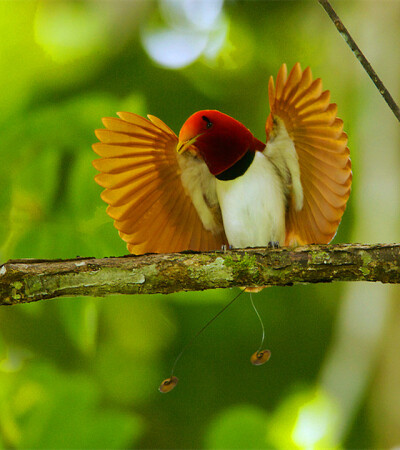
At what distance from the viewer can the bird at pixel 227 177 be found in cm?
218

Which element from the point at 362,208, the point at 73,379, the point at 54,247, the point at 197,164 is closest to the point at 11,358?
the point at 73,379

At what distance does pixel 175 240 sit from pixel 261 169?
483mm

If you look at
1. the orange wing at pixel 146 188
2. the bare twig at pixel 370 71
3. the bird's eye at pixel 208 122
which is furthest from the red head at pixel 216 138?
the bare twig at pixel 370 71

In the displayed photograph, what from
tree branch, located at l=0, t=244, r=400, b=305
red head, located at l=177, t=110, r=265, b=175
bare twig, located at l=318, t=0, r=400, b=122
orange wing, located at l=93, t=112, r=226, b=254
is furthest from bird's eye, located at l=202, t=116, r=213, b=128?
bare twig, located at l=318, t=0, r=400, b=122

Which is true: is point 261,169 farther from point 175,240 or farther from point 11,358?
point 11,358

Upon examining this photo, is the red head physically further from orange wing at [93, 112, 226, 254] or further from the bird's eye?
orange wing at [93, 112, 226, 254]

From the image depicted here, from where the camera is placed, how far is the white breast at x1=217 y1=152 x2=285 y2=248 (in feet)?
7.66

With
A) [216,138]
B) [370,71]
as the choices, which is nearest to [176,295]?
[216,138]

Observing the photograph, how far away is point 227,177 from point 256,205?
6.5 inches

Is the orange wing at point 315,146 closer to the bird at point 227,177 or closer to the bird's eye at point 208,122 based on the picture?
the bird at point 227,177

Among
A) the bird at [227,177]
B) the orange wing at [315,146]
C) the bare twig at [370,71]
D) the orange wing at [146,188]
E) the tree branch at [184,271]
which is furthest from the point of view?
the orange wing at [146,188]

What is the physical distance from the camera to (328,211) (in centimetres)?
225

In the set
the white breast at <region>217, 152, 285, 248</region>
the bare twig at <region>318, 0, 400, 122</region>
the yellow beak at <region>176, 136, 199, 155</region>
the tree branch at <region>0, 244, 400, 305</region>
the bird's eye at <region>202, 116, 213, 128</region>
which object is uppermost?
the bird's eye at <region>202, 116, 213, 128</region>

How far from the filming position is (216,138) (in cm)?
228
